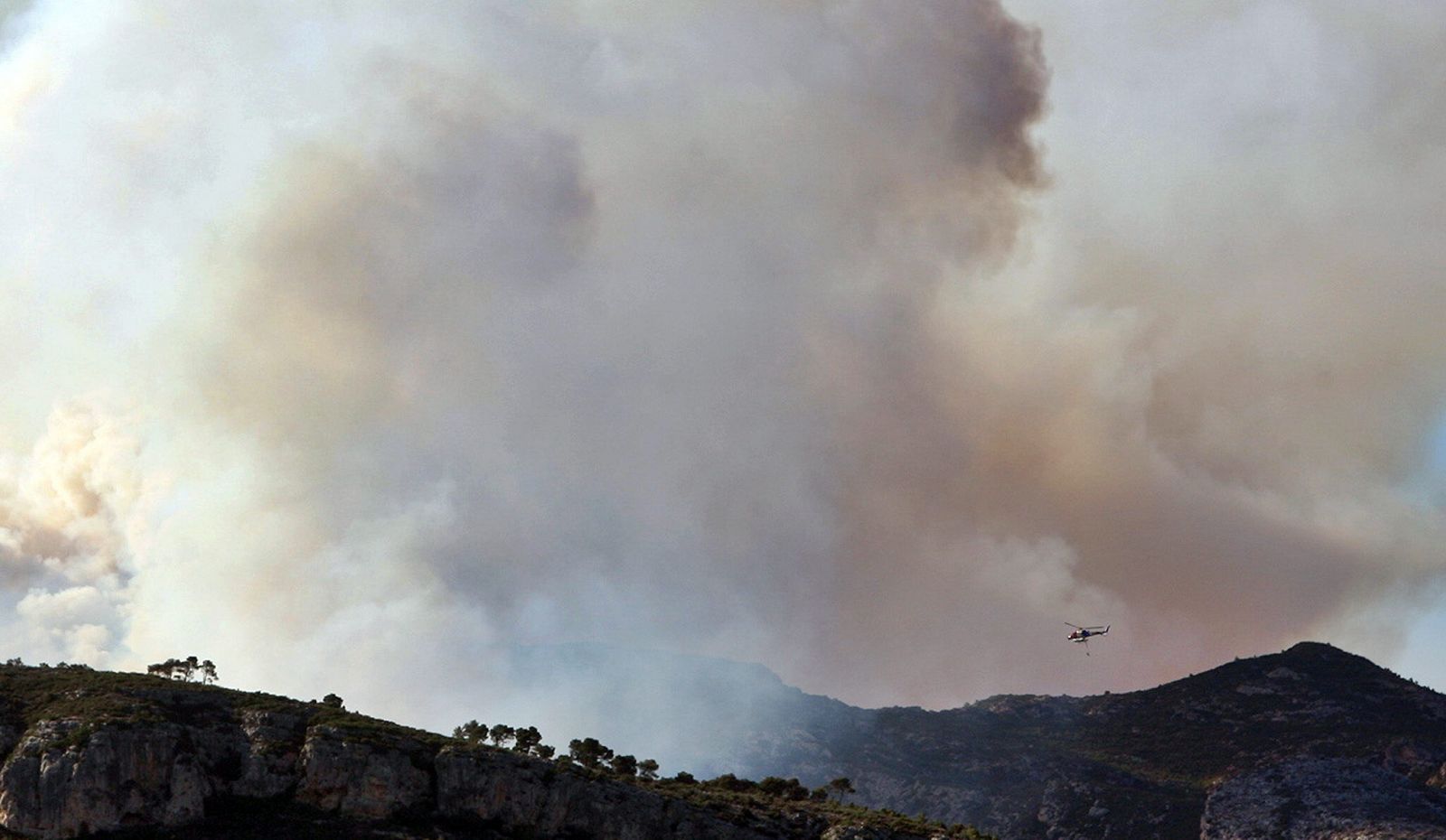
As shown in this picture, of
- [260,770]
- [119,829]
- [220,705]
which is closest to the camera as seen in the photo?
[119,829]

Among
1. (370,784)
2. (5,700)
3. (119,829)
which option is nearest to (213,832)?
(119,829)

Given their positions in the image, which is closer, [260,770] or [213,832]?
[213,832]

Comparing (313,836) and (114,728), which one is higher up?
(114,728)

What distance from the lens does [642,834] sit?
199m

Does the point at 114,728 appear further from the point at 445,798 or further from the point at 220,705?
the point at 445,798

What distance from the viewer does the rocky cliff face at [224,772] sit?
168m

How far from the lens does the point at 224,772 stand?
182 m

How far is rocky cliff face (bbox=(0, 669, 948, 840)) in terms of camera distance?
167500 millimetres

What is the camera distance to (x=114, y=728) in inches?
6885

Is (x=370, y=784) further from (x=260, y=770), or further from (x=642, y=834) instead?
(x=642, y=834)

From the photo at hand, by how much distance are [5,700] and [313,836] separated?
56700mm

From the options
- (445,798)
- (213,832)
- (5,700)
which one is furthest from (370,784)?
(5,700)

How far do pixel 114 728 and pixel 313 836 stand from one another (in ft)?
109

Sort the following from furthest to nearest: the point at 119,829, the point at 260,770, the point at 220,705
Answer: the point at 220,705 → the point at 260,770 → the point at 119,829
